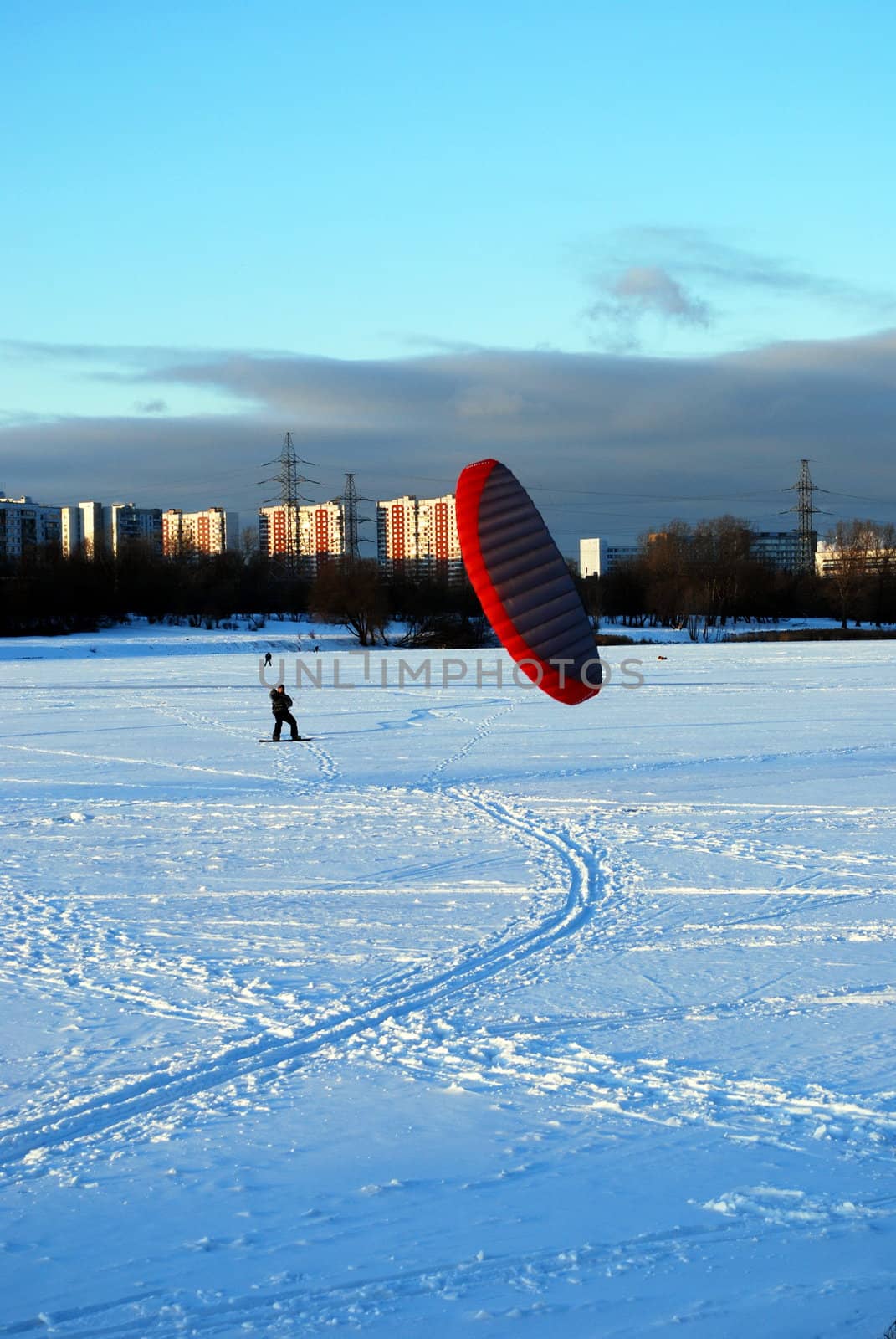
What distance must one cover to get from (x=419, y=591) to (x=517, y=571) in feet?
122

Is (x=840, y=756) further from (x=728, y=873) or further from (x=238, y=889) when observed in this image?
(x=238, y=889)

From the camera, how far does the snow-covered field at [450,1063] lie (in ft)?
11.2

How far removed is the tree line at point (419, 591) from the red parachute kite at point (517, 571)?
34.9 m

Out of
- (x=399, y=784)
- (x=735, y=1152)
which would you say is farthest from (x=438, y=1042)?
(x=399, y=784)

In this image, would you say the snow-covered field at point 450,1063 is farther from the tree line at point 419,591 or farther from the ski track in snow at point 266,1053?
the tree line at point 419,591

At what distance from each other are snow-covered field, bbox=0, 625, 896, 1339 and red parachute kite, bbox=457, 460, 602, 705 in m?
1.50

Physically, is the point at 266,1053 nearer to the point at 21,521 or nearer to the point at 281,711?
the point at 281,711

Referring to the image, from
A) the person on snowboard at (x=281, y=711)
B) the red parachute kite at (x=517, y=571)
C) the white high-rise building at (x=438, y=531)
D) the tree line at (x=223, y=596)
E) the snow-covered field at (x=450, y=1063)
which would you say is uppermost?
the white high-rise building at (x=438, y=531)

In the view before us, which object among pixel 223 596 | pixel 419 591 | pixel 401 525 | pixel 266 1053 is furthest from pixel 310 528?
pixel 266 1053

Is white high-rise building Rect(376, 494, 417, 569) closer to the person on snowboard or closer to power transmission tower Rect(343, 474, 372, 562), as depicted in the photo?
power transmission tower Rect(343, 474, 372, 562)

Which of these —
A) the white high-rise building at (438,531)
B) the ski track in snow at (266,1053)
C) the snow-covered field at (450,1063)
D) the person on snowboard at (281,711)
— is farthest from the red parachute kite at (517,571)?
the white high-rise building at (438,531)

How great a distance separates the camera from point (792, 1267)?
3455 millimetres

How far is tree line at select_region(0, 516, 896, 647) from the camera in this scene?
46406 mm

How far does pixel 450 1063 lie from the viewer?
4.98 meters
